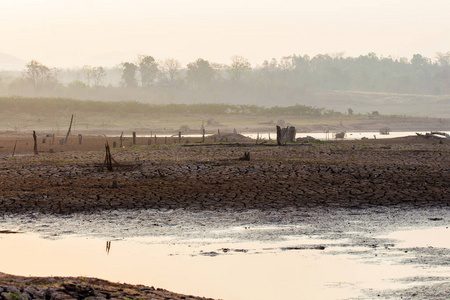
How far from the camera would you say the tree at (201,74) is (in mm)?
130625

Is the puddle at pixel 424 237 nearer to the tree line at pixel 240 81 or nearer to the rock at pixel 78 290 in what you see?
the rock at pixel 78 290

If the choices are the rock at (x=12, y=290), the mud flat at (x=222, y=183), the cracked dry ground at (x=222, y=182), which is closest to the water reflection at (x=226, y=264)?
the rock at (x=12, y=290)

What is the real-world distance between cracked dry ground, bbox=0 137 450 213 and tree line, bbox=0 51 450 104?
326 feet

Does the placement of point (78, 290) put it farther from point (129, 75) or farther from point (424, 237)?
point (129, 75)

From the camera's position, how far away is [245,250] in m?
12.4

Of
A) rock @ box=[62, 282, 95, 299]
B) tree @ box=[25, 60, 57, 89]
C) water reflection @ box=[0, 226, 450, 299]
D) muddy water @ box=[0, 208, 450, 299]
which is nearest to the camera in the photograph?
rock @ box=[62, 282, 95, 299]

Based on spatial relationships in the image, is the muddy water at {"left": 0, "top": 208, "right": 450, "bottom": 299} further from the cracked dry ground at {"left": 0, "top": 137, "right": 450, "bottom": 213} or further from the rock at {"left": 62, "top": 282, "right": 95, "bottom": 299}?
the rock at {"left": 62, "top": 282, "right": 95, "bottom": 299}

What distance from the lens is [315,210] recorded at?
1611 centimetres

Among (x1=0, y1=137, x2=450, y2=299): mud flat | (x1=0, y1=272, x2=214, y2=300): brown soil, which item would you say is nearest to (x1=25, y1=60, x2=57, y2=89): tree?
(x1=0, y1=137, x2=450, y2=299): mud flat

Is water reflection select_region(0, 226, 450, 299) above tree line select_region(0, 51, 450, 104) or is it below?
below

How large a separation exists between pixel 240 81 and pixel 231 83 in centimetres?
294

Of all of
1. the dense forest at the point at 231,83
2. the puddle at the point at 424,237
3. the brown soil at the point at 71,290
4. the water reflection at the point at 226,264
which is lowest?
the water reflection at the point at 226,264

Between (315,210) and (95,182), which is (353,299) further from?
(95,182)

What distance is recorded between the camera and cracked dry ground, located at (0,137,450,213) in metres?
16.8
